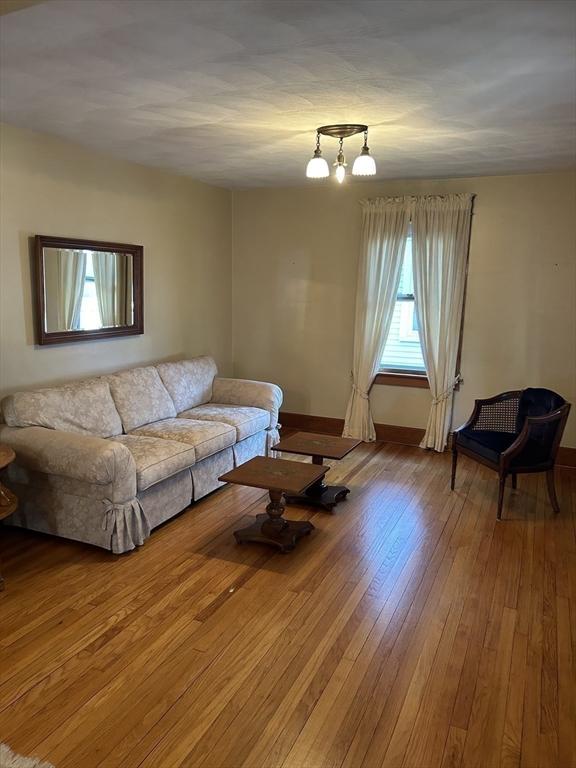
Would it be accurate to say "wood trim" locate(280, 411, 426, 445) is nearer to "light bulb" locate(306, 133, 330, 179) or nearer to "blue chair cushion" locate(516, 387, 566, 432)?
"blue chair cushion" locate(516, 387, 566, 432)

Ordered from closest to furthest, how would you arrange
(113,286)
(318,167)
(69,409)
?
1. (318,167)
2. (69,409)
3. (113,286)

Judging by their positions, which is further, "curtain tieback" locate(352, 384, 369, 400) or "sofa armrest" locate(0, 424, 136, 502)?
"curtain tieback" locate(352, 384, 369, 400)

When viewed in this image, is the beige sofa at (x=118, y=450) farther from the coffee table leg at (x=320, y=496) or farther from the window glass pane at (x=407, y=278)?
the window glass pane at (x=407, y=278)

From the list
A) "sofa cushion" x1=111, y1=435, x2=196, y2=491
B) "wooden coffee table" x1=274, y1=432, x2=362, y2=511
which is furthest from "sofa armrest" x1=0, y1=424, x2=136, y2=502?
"wooden coffee table" x1=274, y1=432, x2=362, y2=511

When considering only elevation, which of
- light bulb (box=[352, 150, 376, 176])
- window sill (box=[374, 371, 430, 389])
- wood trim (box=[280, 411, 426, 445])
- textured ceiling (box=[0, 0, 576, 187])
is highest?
textured ceiling (box=[0, 0, 576, 187])

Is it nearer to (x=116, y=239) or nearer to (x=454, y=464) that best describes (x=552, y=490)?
(x=454, y=464)

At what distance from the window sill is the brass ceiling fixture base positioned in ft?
8.62

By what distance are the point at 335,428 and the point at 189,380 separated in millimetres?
1747

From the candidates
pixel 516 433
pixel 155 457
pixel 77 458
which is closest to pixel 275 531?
pixel 155 457

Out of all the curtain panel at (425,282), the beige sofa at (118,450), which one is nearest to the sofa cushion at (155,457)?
the beige sofa at (118,450)

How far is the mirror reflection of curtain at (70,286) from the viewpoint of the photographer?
388 centimetres

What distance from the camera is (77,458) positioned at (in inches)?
123

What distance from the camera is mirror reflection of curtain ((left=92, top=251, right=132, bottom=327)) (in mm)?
4219

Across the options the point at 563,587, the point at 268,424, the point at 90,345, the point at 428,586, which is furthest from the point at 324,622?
the point at 90,345
